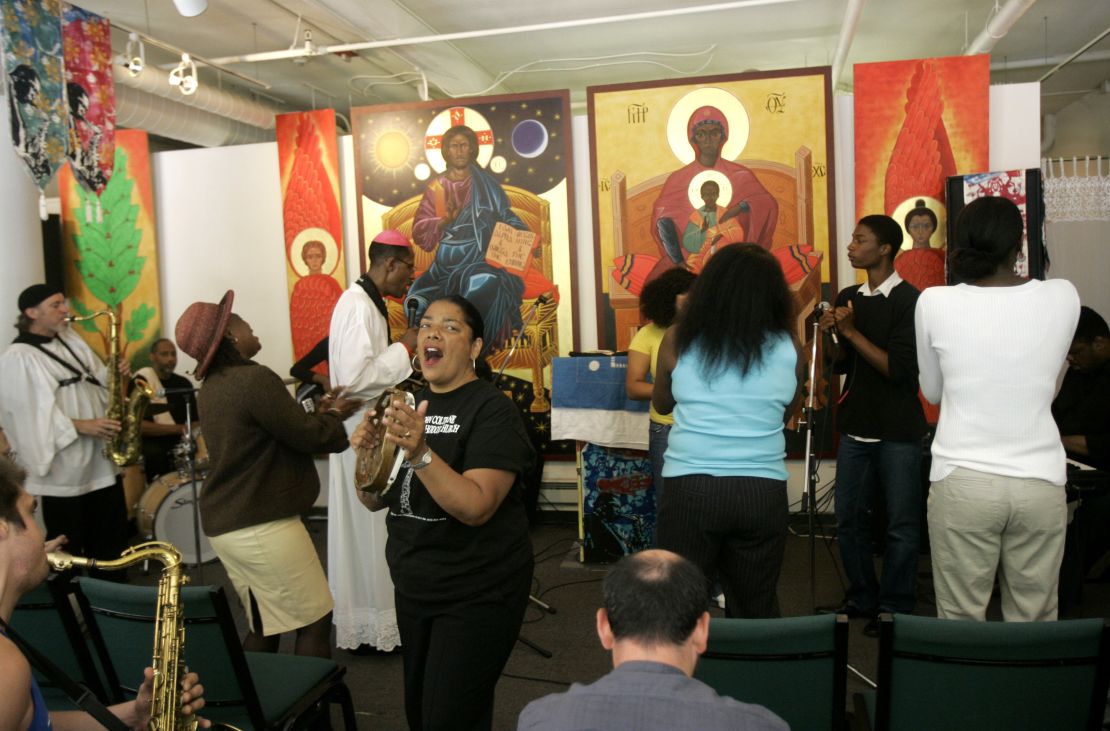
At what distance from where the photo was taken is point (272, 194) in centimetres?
709

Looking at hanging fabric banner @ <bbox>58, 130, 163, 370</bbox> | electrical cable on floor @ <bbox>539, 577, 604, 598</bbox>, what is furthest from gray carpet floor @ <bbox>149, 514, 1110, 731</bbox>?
hanging fabric banner @ <bbox>58, 130, 163, 370</bbox>

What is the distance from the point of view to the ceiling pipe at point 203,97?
21.5ft

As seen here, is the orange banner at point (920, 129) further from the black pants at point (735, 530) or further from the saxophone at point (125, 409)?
the saxophone at point (125, 409)

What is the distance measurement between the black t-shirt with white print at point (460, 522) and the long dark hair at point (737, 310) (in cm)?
64

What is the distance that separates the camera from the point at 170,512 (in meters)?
5.71

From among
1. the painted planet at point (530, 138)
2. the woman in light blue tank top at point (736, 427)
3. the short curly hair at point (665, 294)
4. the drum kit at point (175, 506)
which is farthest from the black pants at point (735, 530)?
the painted planet at point (530, 138)

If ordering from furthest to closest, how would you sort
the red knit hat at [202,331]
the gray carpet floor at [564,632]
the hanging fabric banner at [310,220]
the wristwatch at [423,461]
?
the hanging fabric banner at [310,220]
the gray carpet floor at [564,632]
the red knit hat at [202,331]
the wristwatch at [423,461]

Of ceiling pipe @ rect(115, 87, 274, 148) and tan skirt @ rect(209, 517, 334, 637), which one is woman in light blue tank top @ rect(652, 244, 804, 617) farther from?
ceiling pipe @ rect(115, 87, 274, 148)

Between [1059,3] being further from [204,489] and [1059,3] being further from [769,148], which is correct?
[204,489]

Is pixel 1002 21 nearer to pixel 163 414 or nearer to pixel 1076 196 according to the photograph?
pixel 1076 196

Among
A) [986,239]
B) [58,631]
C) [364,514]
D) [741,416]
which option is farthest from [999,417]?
[58,631]

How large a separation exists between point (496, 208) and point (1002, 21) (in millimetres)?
4059

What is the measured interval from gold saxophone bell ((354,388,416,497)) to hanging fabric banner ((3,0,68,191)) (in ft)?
11.0

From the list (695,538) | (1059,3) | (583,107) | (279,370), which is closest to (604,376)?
(695,538)
